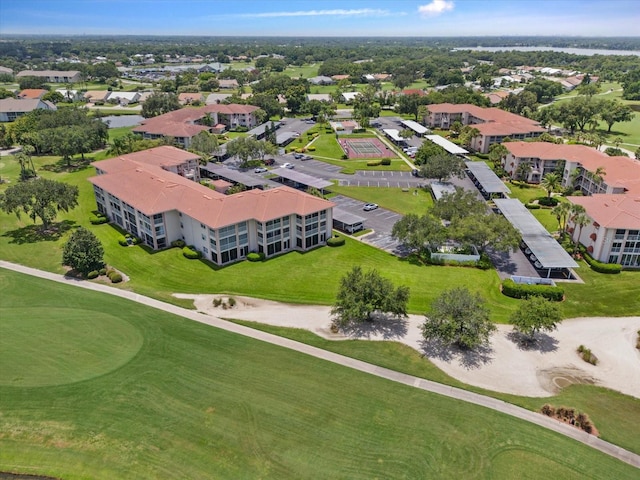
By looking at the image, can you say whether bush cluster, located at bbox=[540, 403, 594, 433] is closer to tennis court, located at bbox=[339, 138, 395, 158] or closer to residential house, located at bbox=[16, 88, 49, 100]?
tennis court, located at bbox=[339, 138, 395, 158]

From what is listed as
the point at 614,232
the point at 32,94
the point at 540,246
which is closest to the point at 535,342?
the point at 540,246

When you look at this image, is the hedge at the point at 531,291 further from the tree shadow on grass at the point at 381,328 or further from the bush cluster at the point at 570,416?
the bush cluster at the point at 570,416

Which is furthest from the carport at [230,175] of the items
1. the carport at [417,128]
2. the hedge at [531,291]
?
the carport at [417,128]

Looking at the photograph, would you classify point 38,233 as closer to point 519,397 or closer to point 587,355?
point 519,397

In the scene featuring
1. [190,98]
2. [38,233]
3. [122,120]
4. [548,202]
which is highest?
[190,98]

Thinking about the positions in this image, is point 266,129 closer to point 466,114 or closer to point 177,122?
point 177,122

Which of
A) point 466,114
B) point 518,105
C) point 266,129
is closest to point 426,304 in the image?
point 266,129
